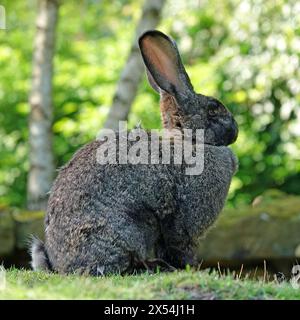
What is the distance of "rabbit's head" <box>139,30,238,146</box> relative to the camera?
8.52m

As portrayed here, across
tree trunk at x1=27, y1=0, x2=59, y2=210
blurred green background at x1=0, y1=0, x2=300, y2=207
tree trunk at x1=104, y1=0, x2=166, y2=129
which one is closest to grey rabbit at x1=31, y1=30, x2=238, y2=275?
tree trunk at x1=104, y1=0, x2=166, y2=129

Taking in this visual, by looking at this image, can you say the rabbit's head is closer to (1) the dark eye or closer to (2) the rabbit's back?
(1) the dark eye

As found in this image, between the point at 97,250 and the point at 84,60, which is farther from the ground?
the point at 84,60

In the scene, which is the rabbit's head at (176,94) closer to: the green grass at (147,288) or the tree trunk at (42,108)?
the green grass at (147,288)

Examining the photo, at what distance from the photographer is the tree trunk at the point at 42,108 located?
14719mm

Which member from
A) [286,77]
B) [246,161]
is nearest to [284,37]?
[286,77]

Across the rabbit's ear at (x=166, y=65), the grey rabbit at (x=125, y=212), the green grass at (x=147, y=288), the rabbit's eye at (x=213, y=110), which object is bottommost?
the green grass at (x=147, y=288)

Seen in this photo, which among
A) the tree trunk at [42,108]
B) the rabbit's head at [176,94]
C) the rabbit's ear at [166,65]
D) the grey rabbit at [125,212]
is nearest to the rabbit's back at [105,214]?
the grey rabbit at [125,212]

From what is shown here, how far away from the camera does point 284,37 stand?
17.1 m

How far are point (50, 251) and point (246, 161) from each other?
11.7 meters

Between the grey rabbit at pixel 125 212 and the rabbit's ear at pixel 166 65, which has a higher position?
A: the rabbit's ear at pixel 166 65

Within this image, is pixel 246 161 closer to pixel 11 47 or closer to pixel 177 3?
pixel 177 3

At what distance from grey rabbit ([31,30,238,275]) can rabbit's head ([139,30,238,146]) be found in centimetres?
12

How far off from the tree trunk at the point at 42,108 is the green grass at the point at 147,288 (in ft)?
26.4
